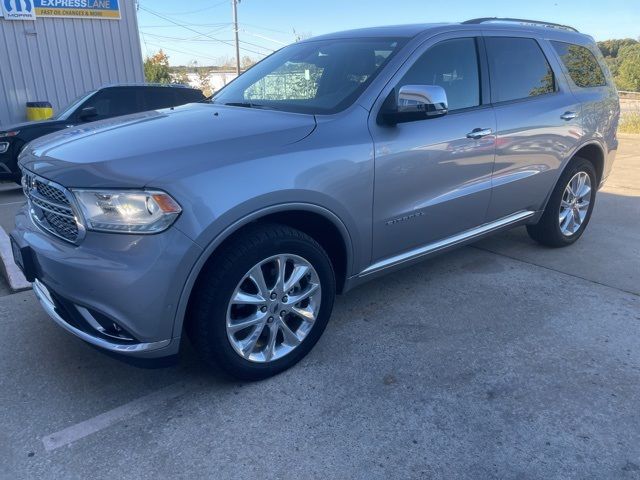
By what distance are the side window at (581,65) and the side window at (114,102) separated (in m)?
6.43

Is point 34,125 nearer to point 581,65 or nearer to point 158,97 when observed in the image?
point 158,97

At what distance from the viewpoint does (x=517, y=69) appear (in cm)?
405

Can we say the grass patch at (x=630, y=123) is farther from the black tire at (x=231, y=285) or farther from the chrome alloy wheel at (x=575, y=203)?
the black tire at (x=231, y=285)

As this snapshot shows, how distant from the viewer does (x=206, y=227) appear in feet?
7.61

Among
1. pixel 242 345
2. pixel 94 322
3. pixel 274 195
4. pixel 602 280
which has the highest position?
pixel 274 195

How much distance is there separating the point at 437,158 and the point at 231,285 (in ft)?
5.22

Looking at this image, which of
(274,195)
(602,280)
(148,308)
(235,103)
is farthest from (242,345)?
(602,280)

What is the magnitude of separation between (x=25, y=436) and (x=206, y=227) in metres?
1.27

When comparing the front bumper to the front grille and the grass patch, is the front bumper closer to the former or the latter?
the front grille

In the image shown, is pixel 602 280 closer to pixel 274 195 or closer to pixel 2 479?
pixel 274 195

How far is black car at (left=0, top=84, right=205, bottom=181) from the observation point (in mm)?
7715

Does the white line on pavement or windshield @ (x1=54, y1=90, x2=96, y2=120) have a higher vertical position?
windshield @ (x1=54, y1=90, x2=96, y2=120)

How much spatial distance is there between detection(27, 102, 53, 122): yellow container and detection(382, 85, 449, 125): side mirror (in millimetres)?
10575

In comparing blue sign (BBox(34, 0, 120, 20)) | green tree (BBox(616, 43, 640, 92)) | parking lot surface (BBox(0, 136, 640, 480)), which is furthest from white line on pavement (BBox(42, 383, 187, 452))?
green tree (BBox(616, 43, 640, 92))
